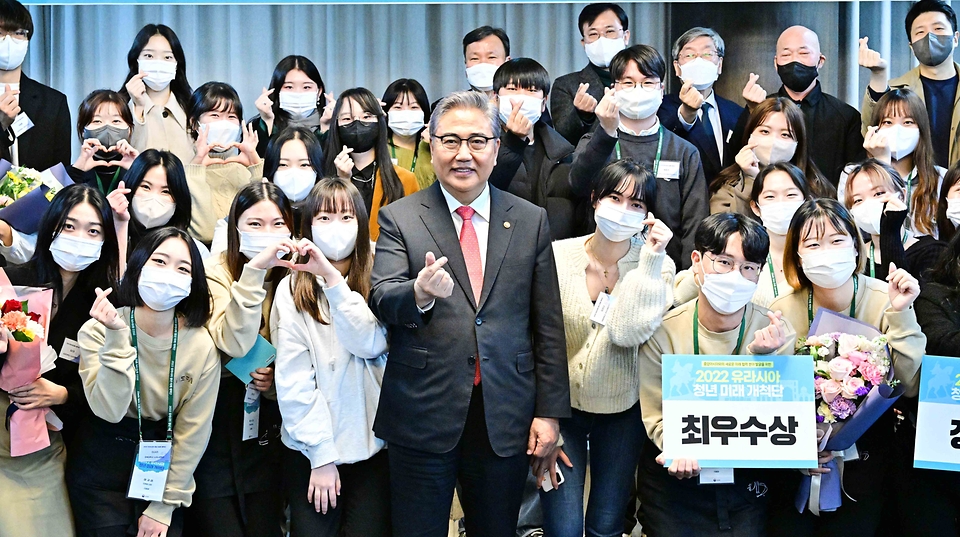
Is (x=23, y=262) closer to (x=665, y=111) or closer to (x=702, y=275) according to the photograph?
(x=702, y=275)

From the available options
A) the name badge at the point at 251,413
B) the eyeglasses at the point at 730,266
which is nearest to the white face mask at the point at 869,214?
the eyeglasses at the point at 730,266

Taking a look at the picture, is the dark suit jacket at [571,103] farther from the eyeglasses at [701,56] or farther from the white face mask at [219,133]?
the white face mask at [219,133]

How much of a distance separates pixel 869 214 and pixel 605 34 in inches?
67.3

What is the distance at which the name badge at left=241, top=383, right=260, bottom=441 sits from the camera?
3.65m

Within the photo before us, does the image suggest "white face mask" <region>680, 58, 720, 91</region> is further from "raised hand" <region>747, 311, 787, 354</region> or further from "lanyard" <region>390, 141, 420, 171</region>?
"raised hand" <region>747, 311, 787, 354</region>

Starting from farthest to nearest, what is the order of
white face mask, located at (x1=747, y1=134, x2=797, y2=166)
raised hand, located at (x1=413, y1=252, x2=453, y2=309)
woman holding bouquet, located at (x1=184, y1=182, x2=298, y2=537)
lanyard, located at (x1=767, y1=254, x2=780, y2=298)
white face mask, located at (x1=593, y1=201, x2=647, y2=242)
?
1. white face mask, located at (x1=747, y1=134, x2=797, y2=166)
2. lanyard, located at (x1=767, y1=254, x2=780, y2=298)
3. white face mask, located at (x1=593, y1=201, x2=647, y2=242)
4. woman holding bouquet, located at (x1=184, y1=182, x2=298, y2=537)
5. raised hand, located at (x1=413, y1=252, x2=453, y2=309)

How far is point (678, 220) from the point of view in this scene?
4.30 m

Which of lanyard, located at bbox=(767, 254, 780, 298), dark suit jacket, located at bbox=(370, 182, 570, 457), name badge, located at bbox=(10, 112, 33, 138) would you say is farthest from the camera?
name badge, located at bbox=(10, 112, 33, 138)

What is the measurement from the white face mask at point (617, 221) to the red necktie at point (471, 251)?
1.89 feet

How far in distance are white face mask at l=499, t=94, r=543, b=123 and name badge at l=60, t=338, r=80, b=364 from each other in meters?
2.03

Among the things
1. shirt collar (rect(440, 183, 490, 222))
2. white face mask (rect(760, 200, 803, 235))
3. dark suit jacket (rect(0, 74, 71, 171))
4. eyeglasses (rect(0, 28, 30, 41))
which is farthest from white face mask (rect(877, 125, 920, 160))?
eyeglasses (rect(0, 28, 30, 41))

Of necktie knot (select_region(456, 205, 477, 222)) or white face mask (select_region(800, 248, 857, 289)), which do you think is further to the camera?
white face mask (select_region(800, 248, 857, 289))

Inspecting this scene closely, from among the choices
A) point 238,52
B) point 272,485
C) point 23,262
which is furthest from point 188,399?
point 238,52

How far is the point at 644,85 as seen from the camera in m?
4.35
